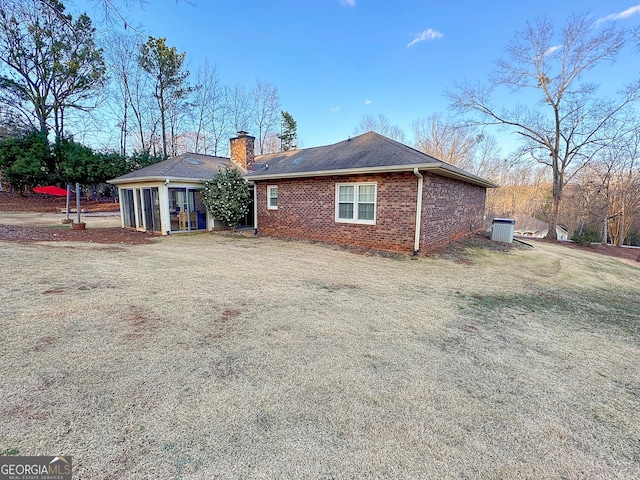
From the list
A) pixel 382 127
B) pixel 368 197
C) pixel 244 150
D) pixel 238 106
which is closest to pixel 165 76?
pixel 238 106

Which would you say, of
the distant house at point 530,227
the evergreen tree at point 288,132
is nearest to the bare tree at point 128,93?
the evergreen tree at point 288,132

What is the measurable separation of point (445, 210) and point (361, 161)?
3.24 m

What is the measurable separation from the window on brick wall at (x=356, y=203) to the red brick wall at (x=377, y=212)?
0.16 metres

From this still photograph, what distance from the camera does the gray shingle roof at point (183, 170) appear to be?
11.5 metres

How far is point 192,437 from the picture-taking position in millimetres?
1837

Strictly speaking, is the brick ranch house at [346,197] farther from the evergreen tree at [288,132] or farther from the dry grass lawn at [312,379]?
the evergreen tree at [288,132]

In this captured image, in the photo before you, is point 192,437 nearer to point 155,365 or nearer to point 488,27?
point 155,365

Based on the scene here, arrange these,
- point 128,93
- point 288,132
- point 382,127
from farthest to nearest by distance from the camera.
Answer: point 288,132 < point 382,127 < point 128,93

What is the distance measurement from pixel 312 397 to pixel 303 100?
2567 centimetres

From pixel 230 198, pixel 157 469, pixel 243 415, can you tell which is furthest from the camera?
pixel 230 198

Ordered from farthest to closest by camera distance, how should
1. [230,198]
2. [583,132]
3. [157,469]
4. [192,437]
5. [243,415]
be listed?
1. [583,132]
2. [230,198]
3. [243,415]
4. [192,437]
5. [157,469]

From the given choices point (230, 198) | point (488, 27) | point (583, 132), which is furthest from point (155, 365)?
point (583, 132)

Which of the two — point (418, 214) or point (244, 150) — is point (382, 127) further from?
point (418, 214)

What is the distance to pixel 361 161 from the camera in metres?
9.15
